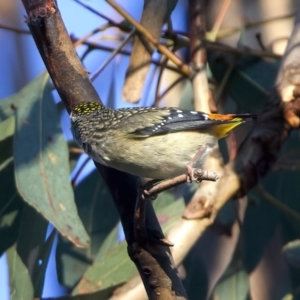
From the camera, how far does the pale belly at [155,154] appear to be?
136 centimetres

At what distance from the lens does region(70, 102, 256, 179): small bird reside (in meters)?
1.37

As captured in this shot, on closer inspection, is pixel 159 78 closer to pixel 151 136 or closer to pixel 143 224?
pixel 151 136

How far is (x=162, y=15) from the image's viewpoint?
1.96 meters

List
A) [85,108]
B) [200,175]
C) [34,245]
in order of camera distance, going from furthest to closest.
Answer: [34,245] → [85,108] → [200,175]

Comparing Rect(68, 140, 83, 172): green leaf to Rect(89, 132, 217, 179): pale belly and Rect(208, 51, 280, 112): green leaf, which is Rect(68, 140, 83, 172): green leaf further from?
Rect(89, 132, 217, 179): pale belly

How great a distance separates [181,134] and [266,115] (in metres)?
0.43

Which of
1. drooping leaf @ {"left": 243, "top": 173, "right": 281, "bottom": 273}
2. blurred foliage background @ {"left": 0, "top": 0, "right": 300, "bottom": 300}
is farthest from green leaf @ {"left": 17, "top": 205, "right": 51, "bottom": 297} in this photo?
drooping leaf @ {"left": 243, "top": 173, "right": 281, "bottom": 273}

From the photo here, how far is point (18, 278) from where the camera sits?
1814mm

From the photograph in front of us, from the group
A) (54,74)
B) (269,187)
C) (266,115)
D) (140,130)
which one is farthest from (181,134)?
(269,187)

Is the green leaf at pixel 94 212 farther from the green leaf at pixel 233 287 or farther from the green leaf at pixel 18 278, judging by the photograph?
the green leaf at pixel 233 287

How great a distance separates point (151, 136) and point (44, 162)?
1.47ft

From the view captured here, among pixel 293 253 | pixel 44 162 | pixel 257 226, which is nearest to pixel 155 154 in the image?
pixel 44 162

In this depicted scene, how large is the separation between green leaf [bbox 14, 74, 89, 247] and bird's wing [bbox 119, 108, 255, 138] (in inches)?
12.2

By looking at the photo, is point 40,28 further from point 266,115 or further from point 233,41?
point 233,41
